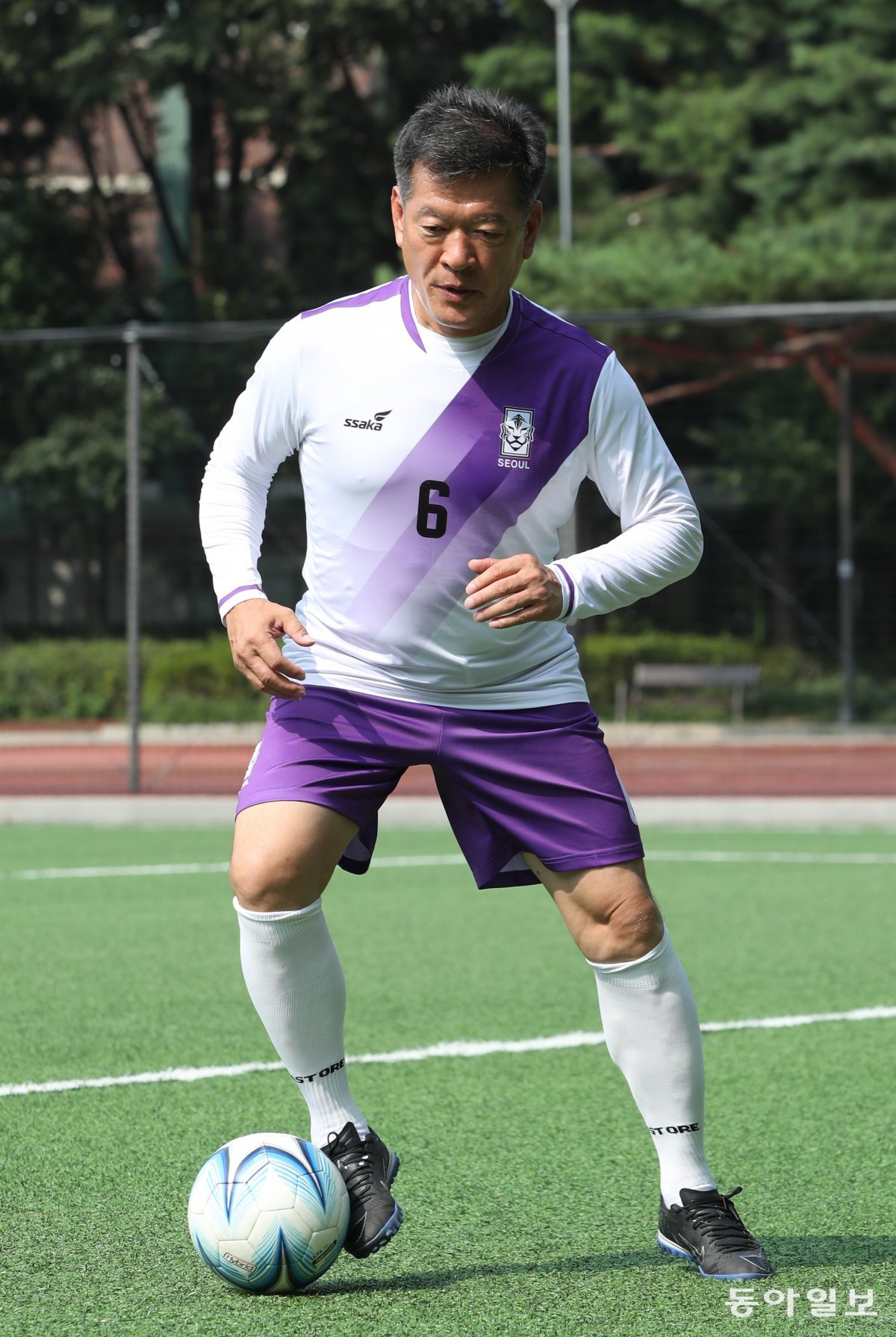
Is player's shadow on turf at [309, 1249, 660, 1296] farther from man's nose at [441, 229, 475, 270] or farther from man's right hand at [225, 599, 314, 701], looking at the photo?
man's nose at [441, 229, 475, 270]

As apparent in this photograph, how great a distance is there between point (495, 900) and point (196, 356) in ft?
31.9

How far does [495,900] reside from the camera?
8469mm

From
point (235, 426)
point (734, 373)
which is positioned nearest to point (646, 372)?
point (734, 373)

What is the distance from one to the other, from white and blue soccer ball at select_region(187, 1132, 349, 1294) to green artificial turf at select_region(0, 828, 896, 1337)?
0.07 m

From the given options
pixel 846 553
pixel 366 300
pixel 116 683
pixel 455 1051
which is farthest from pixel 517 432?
pixel 116 683

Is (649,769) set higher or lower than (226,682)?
lower

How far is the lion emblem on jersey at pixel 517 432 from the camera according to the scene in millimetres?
3342

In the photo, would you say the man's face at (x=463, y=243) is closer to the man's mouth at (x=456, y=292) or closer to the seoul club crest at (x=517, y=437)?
the man's mouth at (x=456, y=292)

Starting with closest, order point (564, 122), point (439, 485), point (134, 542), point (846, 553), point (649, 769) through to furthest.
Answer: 1. point (439, 485)
2. point (134, 542)
3. point (649, 769)
4. point (846, 553)
5. point (564, 122)

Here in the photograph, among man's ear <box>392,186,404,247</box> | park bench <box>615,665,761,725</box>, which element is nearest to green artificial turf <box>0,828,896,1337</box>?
man's ear <box>392,186,404,247</box>

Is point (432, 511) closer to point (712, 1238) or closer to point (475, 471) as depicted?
point (475, 471)

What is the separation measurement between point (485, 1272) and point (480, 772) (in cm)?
98

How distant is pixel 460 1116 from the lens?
177 inches

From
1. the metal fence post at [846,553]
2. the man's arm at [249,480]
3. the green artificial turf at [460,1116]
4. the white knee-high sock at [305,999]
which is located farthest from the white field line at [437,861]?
the man's arm at [249,480]
